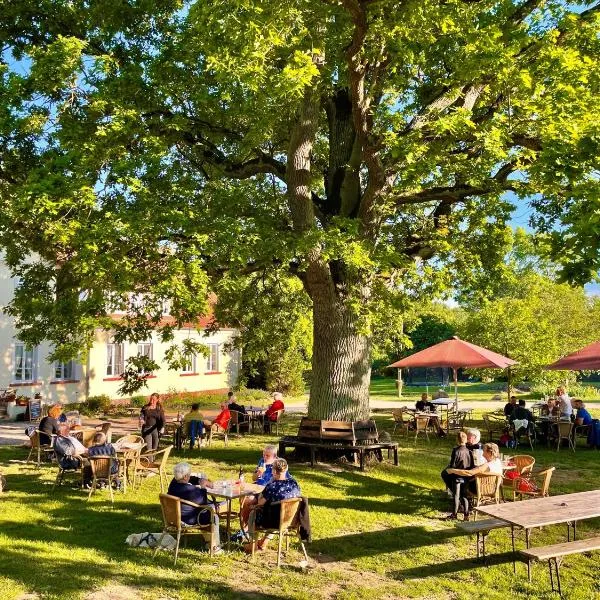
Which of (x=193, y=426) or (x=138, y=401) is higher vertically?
(x=193, y=426)

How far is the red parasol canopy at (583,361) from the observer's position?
689 inches

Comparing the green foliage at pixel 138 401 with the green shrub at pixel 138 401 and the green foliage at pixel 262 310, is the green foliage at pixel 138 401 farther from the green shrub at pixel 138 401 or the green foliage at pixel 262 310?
the green foliage at pixel 262 310

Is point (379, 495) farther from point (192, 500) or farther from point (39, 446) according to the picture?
point (39, 446)

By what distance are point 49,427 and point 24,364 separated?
40.4 ft

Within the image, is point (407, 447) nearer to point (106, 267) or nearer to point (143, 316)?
point (143, 316)

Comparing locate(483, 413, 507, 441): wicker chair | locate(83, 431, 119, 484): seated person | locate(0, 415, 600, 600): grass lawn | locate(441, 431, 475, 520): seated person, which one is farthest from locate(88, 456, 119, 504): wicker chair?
locate(483, 413, 507, 441): wicker chair

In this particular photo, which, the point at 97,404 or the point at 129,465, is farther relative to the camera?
the point at 97,404

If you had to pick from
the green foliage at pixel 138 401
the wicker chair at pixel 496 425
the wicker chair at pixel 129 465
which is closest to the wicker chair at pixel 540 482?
the wicker chair at pixel 129 465

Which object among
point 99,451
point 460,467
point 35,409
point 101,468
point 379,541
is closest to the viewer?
point 379,541

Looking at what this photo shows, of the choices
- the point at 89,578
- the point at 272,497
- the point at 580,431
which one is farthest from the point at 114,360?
the point at 89,578

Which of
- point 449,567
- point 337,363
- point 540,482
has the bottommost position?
point 449,567

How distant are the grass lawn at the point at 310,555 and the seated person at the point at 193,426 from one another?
357 cm

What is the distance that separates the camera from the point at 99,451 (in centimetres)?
1101

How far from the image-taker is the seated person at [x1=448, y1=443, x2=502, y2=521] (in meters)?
9.38
